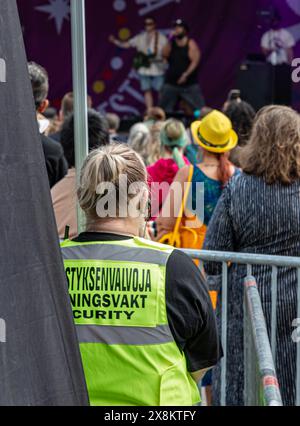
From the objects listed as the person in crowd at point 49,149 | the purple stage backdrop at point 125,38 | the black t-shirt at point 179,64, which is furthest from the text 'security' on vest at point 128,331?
the purple stage backdrop at point 125,38

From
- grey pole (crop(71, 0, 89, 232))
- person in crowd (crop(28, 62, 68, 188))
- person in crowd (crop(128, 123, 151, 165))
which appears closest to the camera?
grey pole (crop(71, 0, 89, 232))

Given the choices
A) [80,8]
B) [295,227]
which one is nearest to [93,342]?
[80,8]

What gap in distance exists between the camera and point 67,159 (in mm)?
4891

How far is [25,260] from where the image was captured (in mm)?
1930

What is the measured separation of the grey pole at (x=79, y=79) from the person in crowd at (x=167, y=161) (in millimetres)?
2195

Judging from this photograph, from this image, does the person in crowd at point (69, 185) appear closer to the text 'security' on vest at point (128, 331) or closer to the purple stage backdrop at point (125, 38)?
the text 'security' on vest at point (128, 331)

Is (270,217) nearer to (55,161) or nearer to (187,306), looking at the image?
(55,161)

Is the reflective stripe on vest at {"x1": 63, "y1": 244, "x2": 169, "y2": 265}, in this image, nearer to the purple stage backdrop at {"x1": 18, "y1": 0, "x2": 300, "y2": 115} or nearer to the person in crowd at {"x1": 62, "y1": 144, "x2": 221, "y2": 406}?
the person in crowd at {"x1": 62, "y1": 144, "x2": 221, "y2": 406}

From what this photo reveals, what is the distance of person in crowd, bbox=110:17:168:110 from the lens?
14914 millimetres

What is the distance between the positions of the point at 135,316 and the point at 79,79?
116cm

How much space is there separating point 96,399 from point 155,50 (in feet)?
41.9

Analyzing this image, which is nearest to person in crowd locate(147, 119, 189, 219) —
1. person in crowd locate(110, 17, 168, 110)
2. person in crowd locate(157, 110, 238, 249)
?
person in crowd locate(157, 110, 238, 249)

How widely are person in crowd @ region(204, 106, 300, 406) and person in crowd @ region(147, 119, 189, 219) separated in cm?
148

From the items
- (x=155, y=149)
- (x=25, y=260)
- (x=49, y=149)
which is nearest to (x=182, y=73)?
(x=155, y=149)
